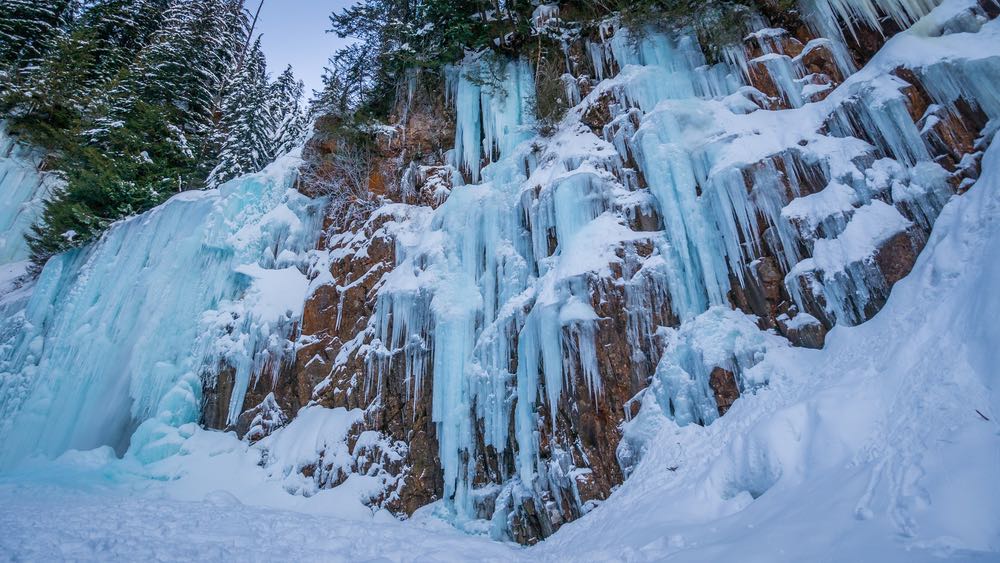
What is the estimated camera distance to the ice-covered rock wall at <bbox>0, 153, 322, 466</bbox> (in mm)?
10047

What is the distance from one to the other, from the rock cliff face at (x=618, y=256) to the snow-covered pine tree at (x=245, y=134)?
5707 millimetres

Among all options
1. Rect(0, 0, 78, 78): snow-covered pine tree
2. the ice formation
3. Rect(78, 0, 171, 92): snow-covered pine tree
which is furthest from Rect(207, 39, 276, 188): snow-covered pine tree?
Rect(0, 0, 78, 78): snow-covered pine tree

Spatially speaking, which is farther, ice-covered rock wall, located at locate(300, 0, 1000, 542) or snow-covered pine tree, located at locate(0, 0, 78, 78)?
snow-covered pine tree, located at locate(0, 0, 78, 78)

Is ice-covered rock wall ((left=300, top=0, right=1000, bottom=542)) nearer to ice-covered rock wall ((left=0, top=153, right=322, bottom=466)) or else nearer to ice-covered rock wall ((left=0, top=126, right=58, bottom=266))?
ice-covered rock wall ((left=0, top=153, right=322, bottom=466))

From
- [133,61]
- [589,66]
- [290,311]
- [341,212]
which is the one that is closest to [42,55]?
[133,61]

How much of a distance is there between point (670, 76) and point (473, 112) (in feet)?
16.5

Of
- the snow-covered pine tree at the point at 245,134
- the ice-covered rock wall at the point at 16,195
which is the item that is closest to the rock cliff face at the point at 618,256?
the snow-covered pine tree at the point at 245,134

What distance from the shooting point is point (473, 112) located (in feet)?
38.4

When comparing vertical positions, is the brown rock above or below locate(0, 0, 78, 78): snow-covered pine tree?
below

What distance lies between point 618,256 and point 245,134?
13.5m

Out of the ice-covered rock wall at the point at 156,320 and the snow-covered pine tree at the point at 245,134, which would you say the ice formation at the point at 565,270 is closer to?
the ice-covered rock wall at the point at 156,320

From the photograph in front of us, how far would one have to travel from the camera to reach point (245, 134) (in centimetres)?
1450

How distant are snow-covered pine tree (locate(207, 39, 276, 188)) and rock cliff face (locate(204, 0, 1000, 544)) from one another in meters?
5.71

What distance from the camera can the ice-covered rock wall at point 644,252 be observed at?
5.84 m
